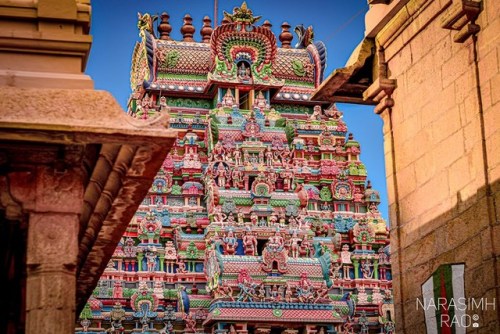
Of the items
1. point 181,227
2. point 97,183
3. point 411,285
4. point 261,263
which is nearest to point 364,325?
point 261,263

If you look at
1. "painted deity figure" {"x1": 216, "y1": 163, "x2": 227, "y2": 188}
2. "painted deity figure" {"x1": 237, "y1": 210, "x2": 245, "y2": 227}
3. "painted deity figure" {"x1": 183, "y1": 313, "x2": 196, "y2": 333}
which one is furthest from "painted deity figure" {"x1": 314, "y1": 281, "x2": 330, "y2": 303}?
"painted deity figure" {"x1": 216, "y1": 163, "x2": 227, "y2": 188}

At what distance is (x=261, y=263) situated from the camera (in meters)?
33.8

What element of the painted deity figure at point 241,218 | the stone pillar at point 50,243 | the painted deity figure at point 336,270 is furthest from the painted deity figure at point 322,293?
the stone pillar at point 50,243

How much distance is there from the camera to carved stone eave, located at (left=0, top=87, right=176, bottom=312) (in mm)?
7965

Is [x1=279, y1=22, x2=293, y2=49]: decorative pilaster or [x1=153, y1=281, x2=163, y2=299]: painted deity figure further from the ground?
[x1=279, y1=22, x2=293, y2=49]: decorative pilaster

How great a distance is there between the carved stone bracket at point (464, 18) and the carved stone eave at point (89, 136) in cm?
380

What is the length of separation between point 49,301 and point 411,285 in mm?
5086

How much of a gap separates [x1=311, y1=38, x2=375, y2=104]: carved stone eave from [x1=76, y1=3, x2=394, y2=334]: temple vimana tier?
63.8 feet

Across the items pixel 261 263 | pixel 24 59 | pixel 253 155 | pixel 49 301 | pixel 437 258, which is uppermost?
pixel 253 155

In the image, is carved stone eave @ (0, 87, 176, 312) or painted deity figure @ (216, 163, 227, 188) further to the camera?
painted deity figure @ (216, 163, 227, 188)

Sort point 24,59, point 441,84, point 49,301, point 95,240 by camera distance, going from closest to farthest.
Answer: point 49,301 → point 24,59 → point 95,240 → point 441,84

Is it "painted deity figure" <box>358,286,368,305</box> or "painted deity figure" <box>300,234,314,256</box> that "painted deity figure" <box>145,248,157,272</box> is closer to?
"painted deity figure" <box>300,234,314,256</box>

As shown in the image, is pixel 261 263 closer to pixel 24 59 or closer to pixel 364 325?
pixel 364 325

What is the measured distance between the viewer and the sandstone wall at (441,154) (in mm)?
9906
